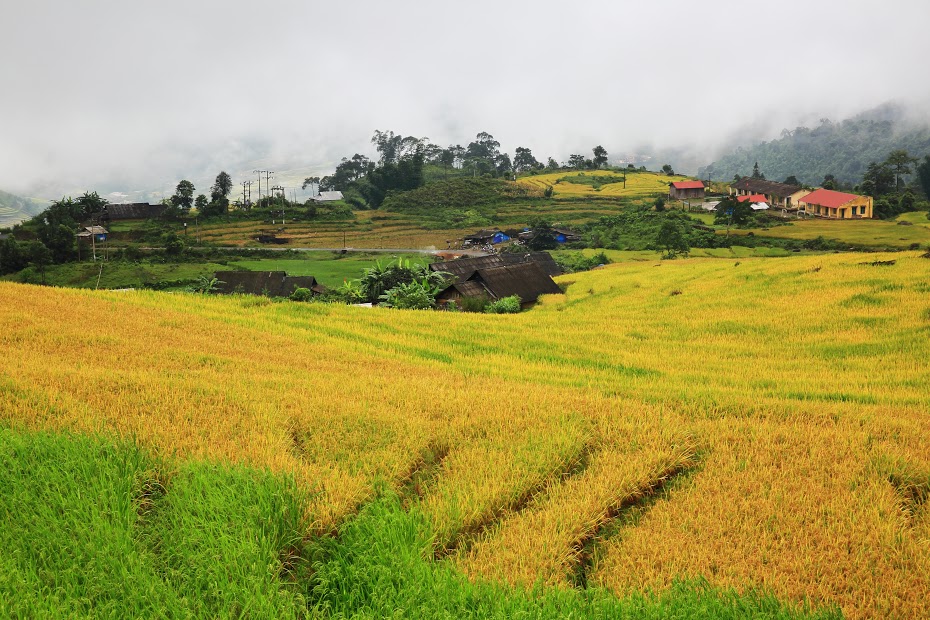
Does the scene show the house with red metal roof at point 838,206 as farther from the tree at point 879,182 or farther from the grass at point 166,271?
the grass at point 166,271

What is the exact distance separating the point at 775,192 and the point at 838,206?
1273 centimetres

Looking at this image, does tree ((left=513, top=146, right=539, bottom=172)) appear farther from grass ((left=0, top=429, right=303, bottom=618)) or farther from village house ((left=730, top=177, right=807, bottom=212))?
grass ((left=0, top=429, right=303, bottom=618))

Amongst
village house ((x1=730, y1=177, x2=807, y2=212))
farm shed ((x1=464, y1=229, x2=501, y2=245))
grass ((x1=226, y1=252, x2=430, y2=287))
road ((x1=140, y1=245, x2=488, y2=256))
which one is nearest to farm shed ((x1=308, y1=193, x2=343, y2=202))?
road ((x1=140, y1=245, x2=488, y2=256))

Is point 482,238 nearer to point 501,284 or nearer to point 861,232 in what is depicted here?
point 861,232

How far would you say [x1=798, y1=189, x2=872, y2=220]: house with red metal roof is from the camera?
5769 centimetres

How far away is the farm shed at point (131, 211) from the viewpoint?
215ft

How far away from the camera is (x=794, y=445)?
A: 4.96m

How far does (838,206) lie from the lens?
58219 millimetres

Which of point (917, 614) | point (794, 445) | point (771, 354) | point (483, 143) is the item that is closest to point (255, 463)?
point (917, 614)

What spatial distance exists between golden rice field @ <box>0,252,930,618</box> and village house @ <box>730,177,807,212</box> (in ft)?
212

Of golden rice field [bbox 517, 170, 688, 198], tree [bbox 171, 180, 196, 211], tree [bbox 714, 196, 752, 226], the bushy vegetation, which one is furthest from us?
golden rice field [bbox 517, 170, 688, 198]

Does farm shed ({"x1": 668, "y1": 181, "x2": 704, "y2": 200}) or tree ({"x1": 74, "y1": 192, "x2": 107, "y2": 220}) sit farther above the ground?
farm shed ({"x1": 668, "y1": 181, "x2": 704, "y2": 200})

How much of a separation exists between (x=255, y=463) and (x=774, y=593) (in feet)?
9.84

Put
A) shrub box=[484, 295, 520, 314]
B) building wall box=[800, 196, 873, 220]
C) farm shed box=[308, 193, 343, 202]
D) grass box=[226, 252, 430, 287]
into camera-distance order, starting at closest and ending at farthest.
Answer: shrub box=[484, 295, 520, 314], grass box=[226, 252, 430, 287], building wall box=[800, 196, 873, 220], farm shed box=[308, 193, 343, 202]
